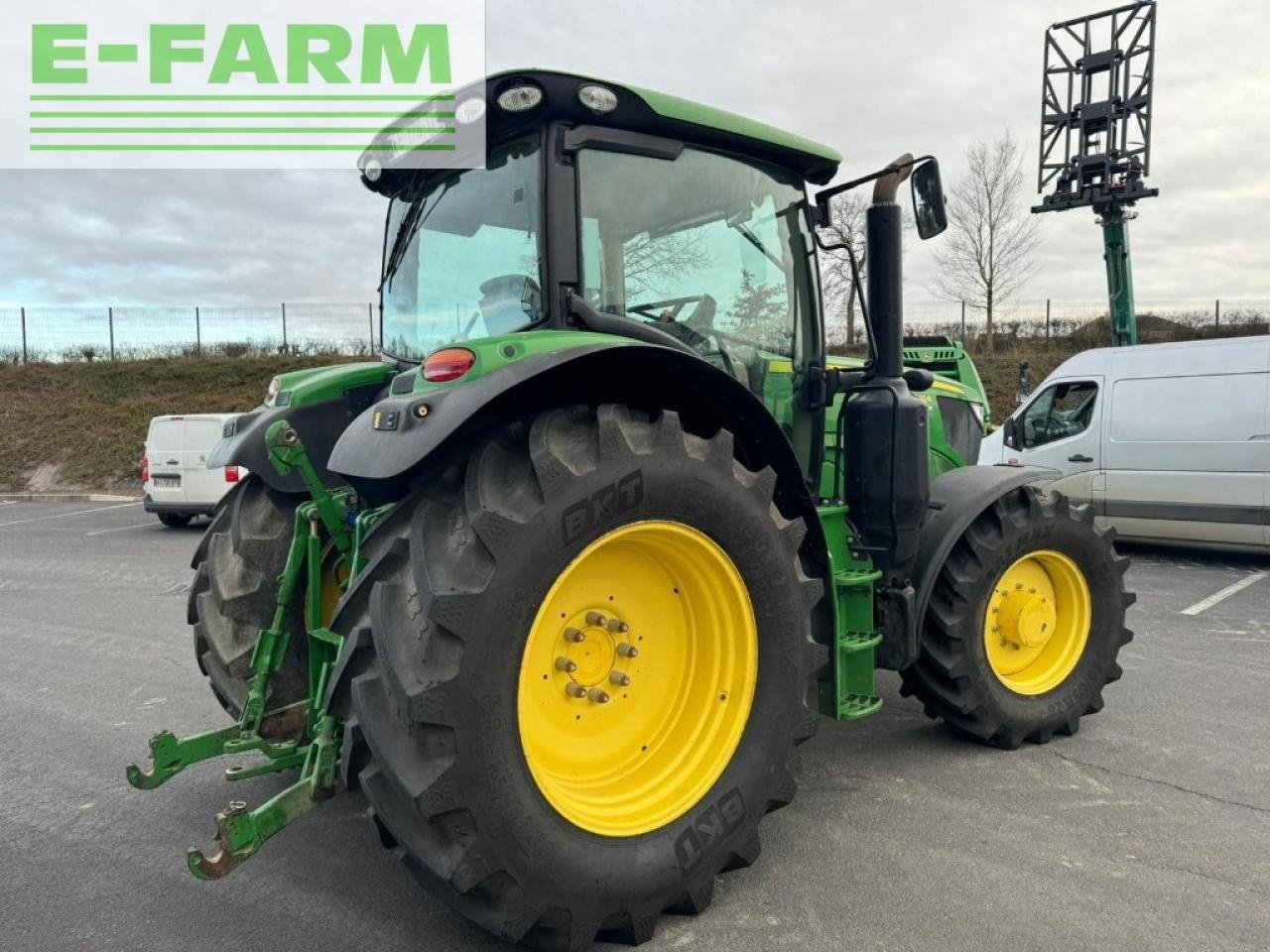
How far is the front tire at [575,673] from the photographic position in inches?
84.4

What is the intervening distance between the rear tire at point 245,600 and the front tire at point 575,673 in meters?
1.07

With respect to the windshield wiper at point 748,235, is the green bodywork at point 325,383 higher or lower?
lower

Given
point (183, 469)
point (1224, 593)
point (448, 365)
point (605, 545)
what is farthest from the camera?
point (183, 469)

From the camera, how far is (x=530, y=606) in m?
2.24

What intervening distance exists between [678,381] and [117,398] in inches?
904

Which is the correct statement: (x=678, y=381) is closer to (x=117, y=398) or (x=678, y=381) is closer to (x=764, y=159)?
(x=764, y=159)

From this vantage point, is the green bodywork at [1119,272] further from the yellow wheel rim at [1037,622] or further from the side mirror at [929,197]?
the side mirror at [929,197]

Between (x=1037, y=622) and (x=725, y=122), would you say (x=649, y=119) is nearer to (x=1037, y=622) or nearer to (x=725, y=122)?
(x=725, y=122)

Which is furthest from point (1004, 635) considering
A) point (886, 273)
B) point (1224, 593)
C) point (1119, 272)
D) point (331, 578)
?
point (1119, 272)

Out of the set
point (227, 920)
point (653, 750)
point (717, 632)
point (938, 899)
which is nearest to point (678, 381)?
point (717, 632)

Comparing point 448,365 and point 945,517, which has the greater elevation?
point 448,365

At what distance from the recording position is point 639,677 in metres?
2.77

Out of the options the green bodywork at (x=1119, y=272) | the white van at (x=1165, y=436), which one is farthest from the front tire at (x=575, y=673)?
the green bodywork at (x=1119, y=272)

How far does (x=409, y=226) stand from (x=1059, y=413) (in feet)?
27.0
